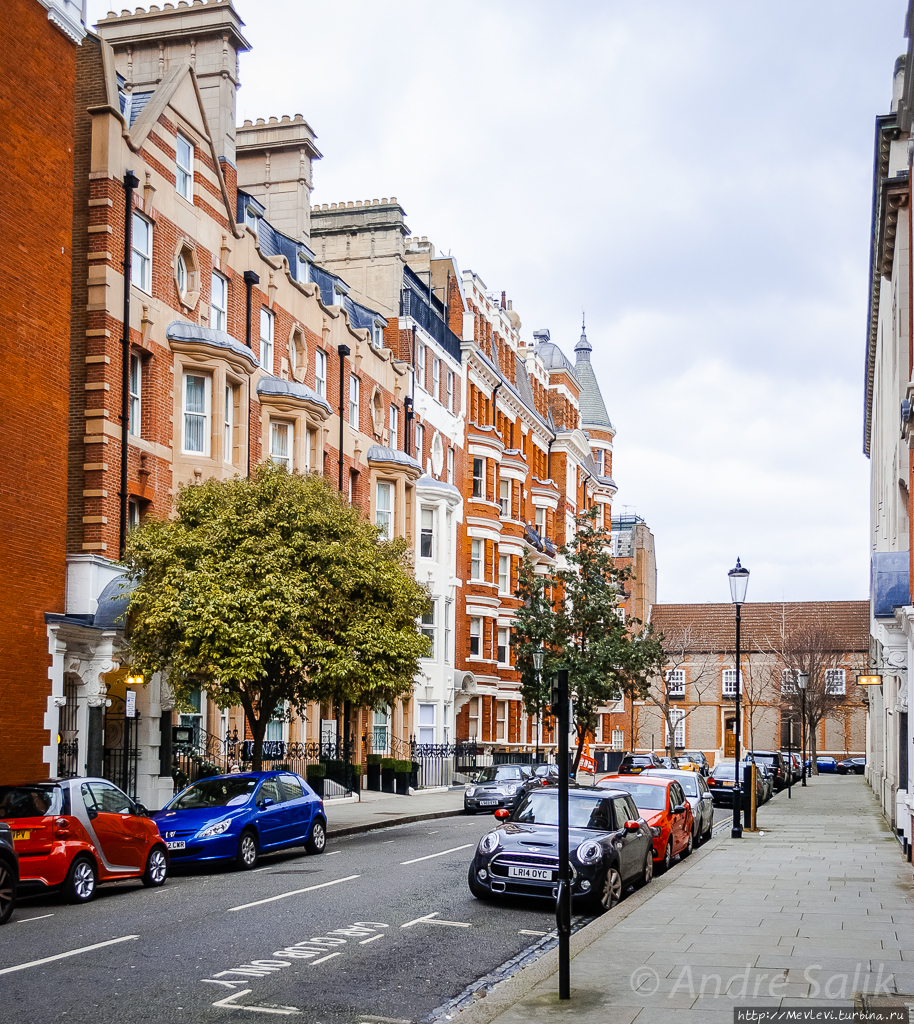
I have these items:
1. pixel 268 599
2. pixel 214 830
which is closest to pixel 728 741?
pixel 268 599

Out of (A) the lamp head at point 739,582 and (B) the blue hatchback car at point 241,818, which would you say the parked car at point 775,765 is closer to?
(A) the lamp head at point 739,582

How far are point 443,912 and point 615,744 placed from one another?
70.5 m

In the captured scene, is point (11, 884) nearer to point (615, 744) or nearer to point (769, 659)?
point (615, 744)

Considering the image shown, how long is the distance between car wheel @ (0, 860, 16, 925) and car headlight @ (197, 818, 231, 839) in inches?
205

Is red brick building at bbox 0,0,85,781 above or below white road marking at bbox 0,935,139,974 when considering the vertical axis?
above

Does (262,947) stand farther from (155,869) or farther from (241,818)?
(241,818)

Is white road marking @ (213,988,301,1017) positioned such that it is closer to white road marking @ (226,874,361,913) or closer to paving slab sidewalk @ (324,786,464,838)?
white road marking @ (226,874,361,913)

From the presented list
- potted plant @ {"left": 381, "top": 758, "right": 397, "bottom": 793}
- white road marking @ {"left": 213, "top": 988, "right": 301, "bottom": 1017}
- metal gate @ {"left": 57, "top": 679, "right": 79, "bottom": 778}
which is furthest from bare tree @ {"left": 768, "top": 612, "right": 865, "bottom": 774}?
white road marking @ {"left": 213, "top": 988, "right": 301, "bottom": 1017}

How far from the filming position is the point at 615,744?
83.7 m

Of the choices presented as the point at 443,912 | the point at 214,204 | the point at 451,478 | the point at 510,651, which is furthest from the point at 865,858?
the point at 510,651

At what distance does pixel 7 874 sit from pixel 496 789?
21.9m

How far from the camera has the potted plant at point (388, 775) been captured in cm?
4062

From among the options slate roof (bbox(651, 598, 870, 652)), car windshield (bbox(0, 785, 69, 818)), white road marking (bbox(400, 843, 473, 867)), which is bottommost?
white road marking (bbox(400, 843, 473, 867))

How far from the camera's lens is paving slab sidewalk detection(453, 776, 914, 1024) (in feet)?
30.1
